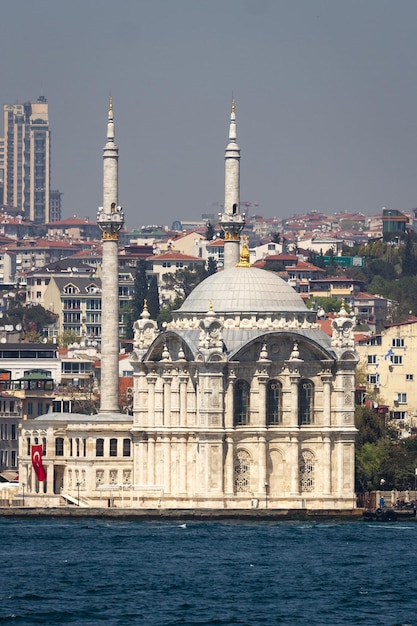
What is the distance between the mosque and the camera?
11519 cm

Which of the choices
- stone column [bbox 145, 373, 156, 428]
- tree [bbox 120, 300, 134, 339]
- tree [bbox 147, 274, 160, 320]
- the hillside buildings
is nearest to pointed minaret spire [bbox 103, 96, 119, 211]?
stone column [bbox 145, 373, 156, 428]

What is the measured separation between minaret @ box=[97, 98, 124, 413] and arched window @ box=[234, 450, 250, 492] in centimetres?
967

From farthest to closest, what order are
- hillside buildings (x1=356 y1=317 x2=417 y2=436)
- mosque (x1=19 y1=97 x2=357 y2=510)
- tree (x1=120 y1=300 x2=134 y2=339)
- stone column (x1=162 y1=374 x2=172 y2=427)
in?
1. tree (x1=120 y1=300 x2=134 y2=339)
2. hillside buildings (x1=356 y1=317 x2=417 y2=436)
3. stone column (x1=162 y1=374 x2=172 y2=427)
4. mosque (x1=19 y1=97 x2=357 y2=510)

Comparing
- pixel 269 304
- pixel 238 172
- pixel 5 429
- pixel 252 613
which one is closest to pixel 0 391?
pixel 5 429

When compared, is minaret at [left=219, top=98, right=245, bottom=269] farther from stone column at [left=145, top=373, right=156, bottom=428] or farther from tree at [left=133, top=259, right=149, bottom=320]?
tree at [left=133, top=259, right=149, bottom=320]

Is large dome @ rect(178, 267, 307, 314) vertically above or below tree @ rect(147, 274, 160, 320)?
below

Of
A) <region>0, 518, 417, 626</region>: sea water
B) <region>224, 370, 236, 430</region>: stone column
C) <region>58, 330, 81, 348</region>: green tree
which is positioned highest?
<region>58, 330, 81, 348</region>: green tree

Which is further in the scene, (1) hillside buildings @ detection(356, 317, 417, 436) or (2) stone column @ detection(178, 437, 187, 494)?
(1) hillside buildings @ detection(356, 317, 417, 436)

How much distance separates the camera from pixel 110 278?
125938 millimetres

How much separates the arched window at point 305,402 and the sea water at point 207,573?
4.89m

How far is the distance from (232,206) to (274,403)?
46.7ft

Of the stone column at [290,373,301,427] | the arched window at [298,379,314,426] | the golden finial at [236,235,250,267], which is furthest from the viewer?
the golden finial at [236,235,250,267]

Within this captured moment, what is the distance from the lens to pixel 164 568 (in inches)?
3807

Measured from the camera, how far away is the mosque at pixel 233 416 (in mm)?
115188
